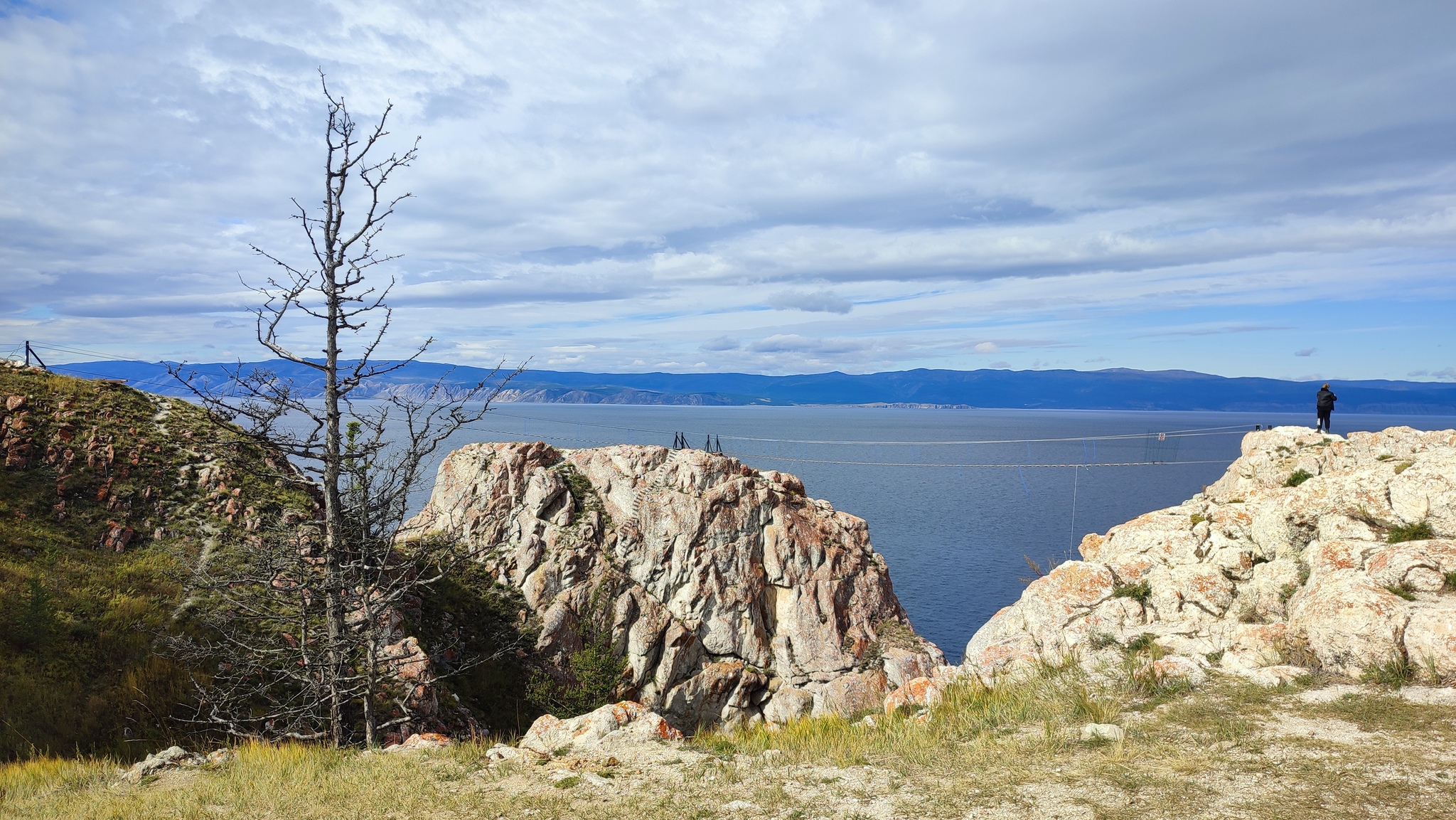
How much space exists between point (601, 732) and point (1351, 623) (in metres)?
10.9

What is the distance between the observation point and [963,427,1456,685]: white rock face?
1060 centimetres

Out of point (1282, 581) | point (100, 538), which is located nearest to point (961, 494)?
point (1282, 581)

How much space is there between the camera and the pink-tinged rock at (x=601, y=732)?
34.9ft

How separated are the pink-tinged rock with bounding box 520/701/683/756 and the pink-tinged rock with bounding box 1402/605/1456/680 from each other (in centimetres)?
1003

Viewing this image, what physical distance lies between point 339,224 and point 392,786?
812 centimetres

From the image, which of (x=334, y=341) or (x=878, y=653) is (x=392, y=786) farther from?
(x=878, y=653)

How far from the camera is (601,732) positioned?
11141 millimetres

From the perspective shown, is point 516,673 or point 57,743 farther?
point 516,673

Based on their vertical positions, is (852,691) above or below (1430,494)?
below

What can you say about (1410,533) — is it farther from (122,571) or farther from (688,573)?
(122,571)

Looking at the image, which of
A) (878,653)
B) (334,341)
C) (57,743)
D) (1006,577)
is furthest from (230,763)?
(1006,577)

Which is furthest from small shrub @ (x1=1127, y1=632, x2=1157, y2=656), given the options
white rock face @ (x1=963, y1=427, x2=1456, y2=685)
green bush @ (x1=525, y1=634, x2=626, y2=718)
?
green bush @ (x1=525, y1=634, x2=626, y2=718)

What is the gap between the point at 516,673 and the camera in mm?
25203

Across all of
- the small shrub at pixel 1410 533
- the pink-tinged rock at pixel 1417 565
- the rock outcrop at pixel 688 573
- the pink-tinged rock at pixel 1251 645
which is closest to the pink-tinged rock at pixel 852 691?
the rock outcrop at pixel 688 573
